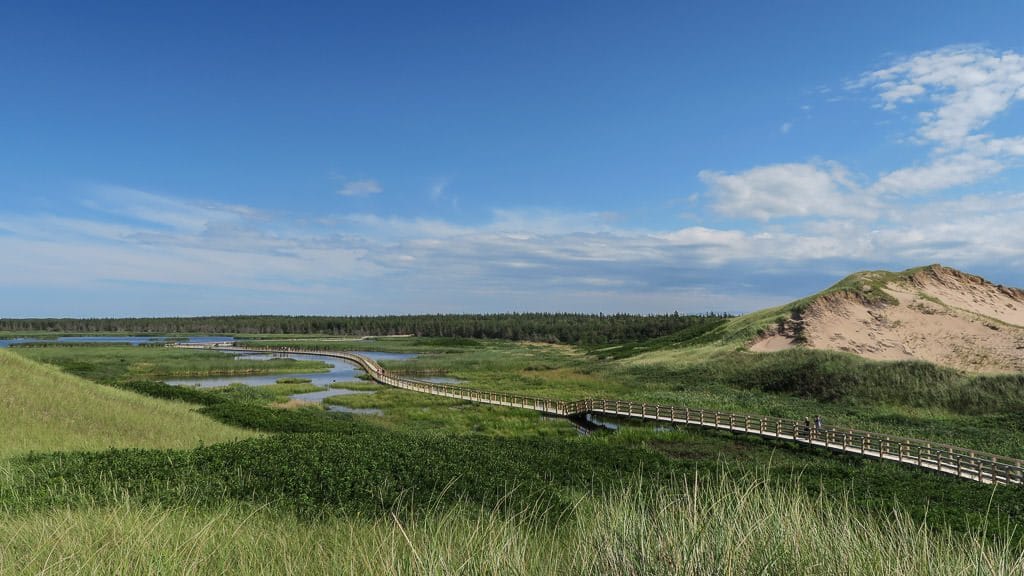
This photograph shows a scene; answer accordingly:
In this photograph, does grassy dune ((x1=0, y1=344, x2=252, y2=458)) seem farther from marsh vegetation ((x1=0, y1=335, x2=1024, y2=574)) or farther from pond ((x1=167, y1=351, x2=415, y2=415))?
pond ((x1=167, y1=351, x2=415, y2=415))

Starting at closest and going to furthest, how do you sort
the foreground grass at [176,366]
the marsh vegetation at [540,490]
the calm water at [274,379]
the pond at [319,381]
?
the marsh vegetation at [540,490], the pond at [319,381], the calm water at [274,379], the foreground grass at [176,366]

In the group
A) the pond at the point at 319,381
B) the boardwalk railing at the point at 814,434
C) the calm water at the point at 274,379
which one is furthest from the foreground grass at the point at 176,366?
the boardwalk railing at the point at 814,434

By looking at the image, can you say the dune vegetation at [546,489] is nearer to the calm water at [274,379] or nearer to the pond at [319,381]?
the pond at [319,381]

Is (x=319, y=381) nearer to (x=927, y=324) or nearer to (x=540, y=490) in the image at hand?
(x=540, y=490)

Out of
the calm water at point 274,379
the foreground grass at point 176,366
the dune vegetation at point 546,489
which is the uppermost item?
the dune vegetation at point 546,489

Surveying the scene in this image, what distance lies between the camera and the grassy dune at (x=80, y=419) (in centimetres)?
1981

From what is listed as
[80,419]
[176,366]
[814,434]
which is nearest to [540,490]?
[814,434]

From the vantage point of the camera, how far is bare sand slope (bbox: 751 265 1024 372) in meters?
43.4

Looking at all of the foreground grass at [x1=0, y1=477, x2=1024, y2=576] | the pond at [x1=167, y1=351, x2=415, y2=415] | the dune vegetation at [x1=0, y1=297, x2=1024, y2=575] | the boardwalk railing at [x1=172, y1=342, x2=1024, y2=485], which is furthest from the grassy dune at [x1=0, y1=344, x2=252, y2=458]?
the boardwalk railing at [x1=172, y1=342, x2=1024, y2=485]

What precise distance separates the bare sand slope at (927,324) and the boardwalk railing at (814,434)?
910 inches

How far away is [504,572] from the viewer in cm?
468

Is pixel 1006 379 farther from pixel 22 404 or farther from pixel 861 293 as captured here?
pixel 22 404

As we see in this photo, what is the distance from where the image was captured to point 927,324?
49281mm

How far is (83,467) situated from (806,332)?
55.9 metres
